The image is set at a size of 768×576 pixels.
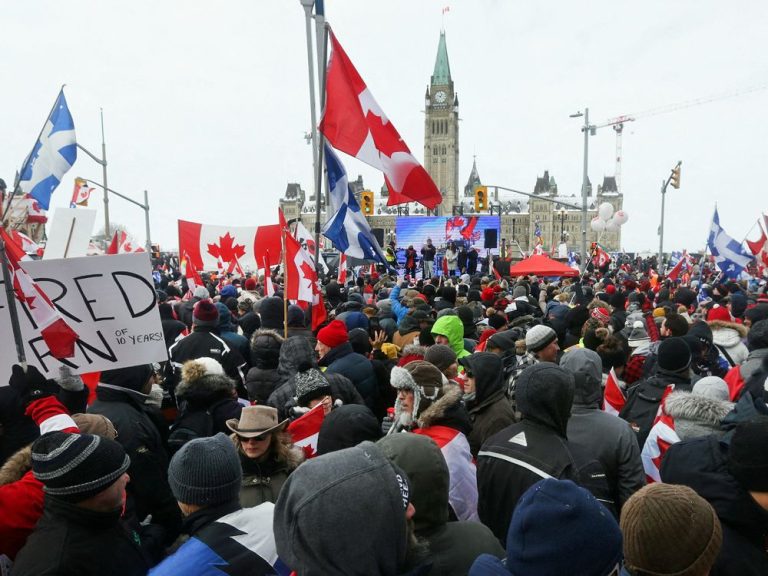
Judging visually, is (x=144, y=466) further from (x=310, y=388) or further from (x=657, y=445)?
(x=657, y=445)

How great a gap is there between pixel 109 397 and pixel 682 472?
3544 millimetres

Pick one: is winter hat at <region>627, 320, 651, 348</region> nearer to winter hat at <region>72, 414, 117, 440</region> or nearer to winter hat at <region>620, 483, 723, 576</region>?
winter hat at <region>620, 483, 723, 576</region>

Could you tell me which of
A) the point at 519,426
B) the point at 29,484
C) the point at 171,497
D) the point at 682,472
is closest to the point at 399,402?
the point at 519,426

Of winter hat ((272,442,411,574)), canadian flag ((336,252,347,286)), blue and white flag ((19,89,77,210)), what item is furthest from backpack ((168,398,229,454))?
canadian flag ((336,252,347,286))

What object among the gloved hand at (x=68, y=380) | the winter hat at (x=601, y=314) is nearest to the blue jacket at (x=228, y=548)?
the gloved hand at (x=68, y=380)

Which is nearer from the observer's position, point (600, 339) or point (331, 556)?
point (331, 556)

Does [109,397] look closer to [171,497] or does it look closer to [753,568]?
[171,497]

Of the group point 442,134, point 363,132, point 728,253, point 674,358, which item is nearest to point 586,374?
point 674,358

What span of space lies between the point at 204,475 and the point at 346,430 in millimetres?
1145

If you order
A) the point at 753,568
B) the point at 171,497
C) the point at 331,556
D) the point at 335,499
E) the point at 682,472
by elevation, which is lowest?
the point at 171,497

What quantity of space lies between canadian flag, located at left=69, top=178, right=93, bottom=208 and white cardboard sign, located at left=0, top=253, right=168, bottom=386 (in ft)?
69.2

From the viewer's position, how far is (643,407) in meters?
4.81

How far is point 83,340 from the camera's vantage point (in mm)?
4453

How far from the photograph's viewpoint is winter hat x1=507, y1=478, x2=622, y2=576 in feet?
6.31
